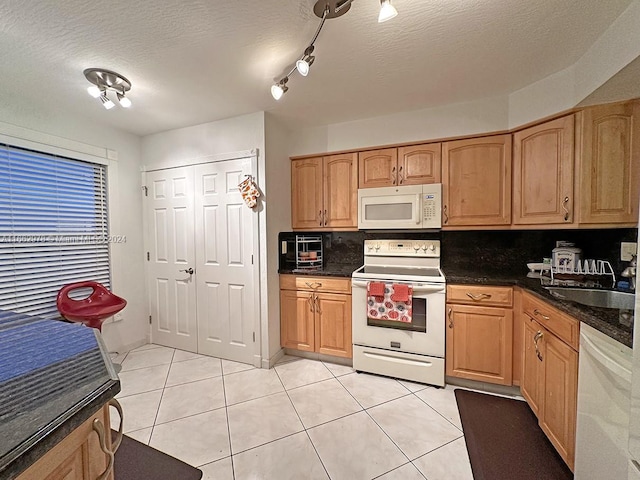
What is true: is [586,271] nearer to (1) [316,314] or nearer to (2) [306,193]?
(1) [316,314]

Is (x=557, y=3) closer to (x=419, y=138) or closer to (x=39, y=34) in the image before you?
(x=419, y=138)

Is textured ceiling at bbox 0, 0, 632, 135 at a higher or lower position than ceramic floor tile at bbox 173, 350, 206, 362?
higher

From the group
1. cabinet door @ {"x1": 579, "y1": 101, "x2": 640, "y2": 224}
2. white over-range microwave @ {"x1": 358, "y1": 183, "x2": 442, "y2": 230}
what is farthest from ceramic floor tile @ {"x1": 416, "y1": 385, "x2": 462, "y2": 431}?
cabinet door @ {"x1": 579, "y1": 101, "x2": 640, "y2": 224}

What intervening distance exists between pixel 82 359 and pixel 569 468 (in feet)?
7.46

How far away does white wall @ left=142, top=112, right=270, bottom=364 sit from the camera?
257 centimetres

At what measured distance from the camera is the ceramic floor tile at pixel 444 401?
6.31ft

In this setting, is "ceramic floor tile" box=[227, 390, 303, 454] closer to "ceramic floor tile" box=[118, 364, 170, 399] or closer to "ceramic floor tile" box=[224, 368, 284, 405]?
"ceramic floor tile" box=[224, 368, 284, 405]

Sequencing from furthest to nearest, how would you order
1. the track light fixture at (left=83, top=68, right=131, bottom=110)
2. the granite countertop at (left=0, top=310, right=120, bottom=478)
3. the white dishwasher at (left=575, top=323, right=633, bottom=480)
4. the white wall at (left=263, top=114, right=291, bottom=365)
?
the white wall at (left=263, top=114, right=291, bottom=365), the track light fixture at (left=83, top=68, right=131, bottom=110), the white dishwasher at (left=575, top=323, right=633, bottom=480), the granite countertop at (left=0, top=310, right=120, bottom=478)

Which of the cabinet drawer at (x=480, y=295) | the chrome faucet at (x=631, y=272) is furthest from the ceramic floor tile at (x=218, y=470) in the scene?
the chrome faucet at (x=631, y=272)

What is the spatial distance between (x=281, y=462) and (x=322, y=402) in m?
0.59

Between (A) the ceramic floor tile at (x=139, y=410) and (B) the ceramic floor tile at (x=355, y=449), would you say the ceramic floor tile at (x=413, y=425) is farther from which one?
(A) the ceramic floor tile at (x=139, y=410)

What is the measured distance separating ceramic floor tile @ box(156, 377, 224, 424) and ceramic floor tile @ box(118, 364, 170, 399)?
165mm

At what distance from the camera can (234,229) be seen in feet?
8.91

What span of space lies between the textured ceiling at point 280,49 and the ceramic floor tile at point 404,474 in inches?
94.5
